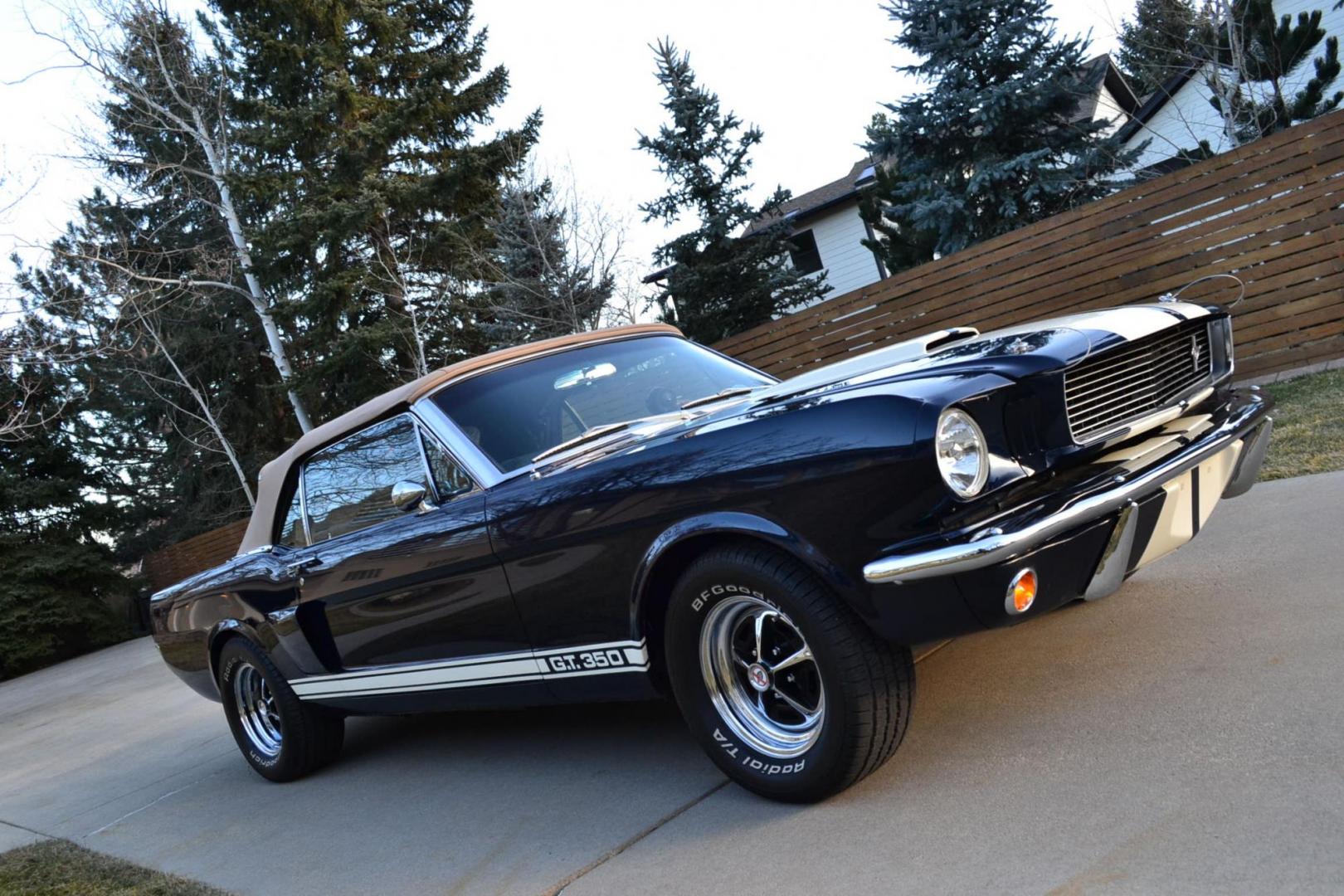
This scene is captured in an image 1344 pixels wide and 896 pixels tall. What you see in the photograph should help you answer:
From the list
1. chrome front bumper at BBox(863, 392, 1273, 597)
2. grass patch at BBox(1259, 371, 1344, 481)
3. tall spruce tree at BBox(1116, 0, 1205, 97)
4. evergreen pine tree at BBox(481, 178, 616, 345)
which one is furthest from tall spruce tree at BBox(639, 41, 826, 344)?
chrome front bumper at BBox(863, 392, 1273, 597)

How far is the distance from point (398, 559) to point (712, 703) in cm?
153

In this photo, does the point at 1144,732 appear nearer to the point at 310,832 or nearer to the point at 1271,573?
the point at 1271,573

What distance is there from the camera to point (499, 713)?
209 inches

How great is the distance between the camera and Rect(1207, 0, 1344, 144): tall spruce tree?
1212 centimetres

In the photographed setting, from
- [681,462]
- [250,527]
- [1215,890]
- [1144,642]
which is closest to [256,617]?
[250,527]

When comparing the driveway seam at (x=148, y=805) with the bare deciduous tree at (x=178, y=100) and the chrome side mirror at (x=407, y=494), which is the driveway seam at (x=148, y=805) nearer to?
the chrome side mirror at (x=407, y=494)

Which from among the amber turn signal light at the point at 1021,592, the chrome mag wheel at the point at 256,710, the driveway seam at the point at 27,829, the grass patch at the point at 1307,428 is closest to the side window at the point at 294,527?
the chrome mag wheel at the point at 256,710

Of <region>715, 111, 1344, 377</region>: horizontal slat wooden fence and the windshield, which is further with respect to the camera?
<region>715, 111, 1344, 377</region>: horizontal slat wooden fence

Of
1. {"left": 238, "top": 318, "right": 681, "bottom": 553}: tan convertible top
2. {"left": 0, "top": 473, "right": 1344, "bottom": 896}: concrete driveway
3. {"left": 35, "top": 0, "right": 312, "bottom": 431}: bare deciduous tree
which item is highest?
{"left": 35, "top": 0, "right": 312, "bottom": 431}: bare deciduous tree

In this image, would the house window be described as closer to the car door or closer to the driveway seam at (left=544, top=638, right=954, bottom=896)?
the car door

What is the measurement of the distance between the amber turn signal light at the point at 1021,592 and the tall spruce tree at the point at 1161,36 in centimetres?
1080

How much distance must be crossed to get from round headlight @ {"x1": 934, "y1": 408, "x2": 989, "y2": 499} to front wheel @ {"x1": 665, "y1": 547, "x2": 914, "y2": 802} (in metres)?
0.47

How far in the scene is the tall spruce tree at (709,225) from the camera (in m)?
16.1

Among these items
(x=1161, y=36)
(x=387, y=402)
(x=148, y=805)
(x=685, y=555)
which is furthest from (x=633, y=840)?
(x=1161, y=36)
